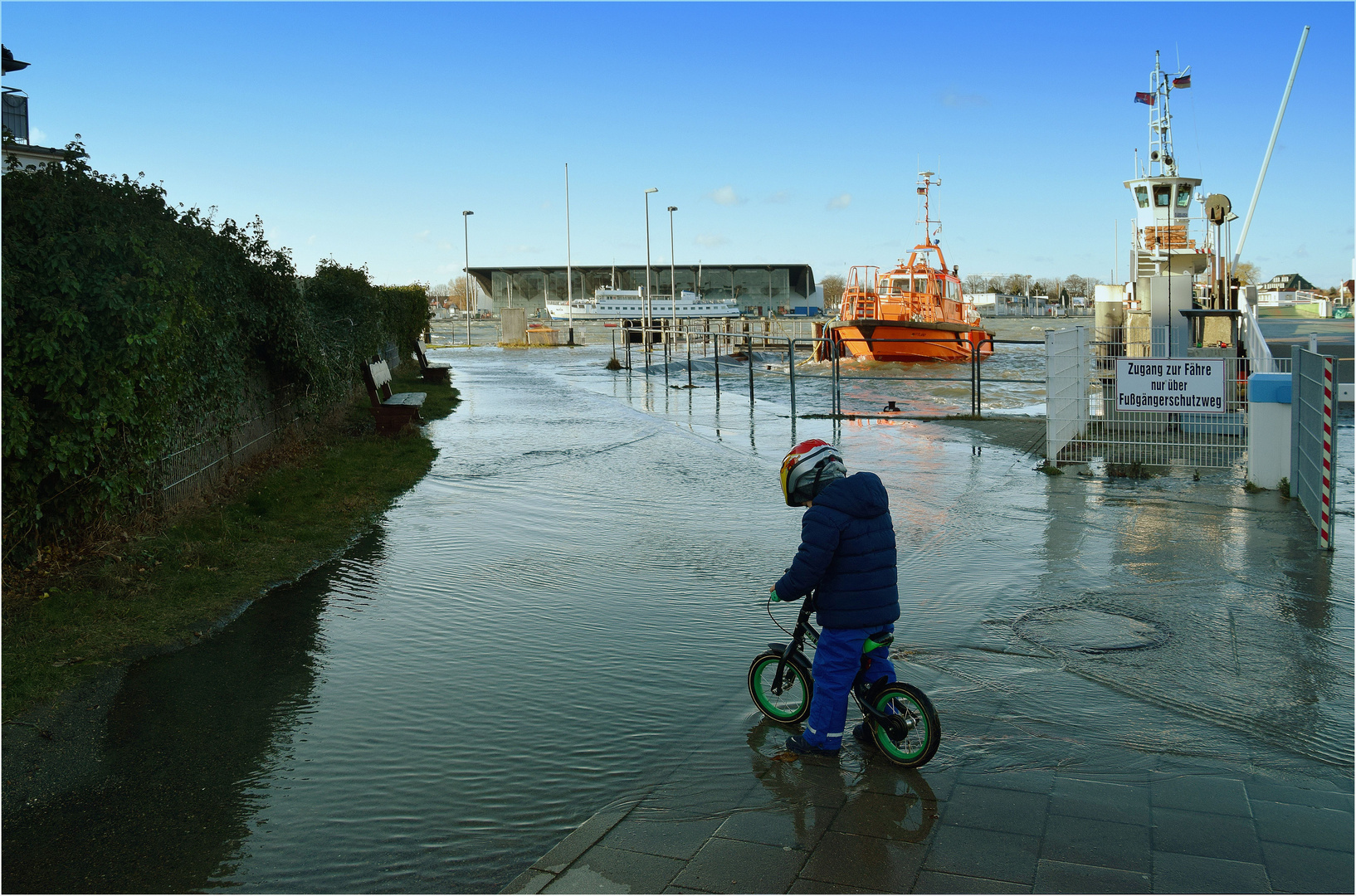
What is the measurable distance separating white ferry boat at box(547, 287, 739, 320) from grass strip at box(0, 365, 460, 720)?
9101 cm

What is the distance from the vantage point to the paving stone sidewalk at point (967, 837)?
3545mm

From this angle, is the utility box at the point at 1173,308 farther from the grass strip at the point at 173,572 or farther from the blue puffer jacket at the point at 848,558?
the blue puffer jacket at the point at 848,558

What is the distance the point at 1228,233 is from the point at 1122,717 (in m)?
23.7

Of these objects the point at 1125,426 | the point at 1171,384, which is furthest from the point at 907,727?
the point at 1125,426

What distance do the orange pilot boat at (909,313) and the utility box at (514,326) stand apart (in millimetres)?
21887

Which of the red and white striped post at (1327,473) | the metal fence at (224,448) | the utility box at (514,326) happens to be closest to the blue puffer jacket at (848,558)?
the red and white striped post at (1327,473)

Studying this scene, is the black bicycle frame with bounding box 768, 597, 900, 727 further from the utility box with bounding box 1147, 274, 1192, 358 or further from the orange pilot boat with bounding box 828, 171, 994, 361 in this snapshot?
the orange pilot boat with bounding box 828, 171, 994, 361

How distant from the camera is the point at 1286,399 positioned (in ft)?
35.5

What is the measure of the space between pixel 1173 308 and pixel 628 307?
288ft

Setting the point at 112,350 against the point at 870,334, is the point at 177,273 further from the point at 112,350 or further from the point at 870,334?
the point at 870,334

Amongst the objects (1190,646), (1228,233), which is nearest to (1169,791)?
(1190,646)

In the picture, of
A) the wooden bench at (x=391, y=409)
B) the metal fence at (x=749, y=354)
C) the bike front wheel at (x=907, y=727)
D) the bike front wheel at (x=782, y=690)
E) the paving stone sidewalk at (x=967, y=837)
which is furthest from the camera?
the metal fence at (x=749, y=354)

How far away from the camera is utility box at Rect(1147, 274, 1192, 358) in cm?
1833

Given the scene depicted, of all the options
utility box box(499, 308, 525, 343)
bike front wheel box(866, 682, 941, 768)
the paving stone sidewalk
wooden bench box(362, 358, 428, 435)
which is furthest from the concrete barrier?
the paving stone sidewalk
